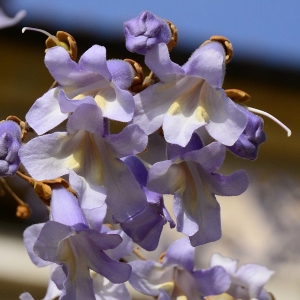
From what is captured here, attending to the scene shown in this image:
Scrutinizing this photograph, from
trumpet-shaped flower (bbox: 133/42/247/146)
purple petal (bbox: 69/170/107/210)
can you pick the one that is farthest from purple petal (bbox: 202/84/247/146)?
purple petal (bbox: 69/170/107/210)

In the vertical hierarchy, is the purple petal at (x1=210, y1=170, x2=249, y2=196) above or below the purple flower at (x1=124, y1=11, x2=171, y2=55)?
below

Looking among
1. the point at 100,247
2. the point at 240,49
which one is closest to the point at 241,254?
the point at 240,49

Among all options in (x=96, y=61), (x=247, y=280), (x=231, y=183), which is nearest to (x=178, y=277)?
(x=247, y=280)

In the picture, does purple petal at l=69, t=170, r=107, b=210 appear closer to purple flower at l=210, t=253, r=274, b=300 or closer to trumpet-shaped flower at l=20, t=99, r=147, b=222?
trumpet-shaped flower at l=20, t=99, r=147, b=222

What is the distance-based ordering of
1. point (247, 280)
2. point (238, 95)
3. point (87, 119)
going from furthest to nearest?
point (247, 280), point (238, 95), point (87, 119)

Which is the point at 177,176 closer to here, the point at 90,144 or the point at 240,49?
the point at 90,144

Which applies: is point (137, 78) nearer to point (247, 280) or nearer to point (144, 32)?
point (144, 32)
